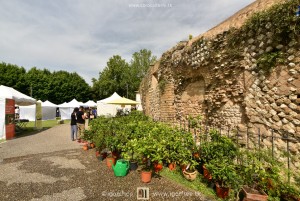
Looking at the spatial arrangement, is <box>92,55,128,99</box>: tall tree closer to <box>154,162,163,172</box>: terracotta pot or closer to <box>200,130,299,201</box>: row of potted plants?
<box>154,162,163,172</box>: terracotta pot

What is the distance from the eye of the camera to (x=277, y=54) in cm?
538

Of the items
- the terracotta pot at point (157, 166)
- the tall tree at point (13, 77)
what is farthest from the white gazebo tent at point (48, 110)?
the terracotta pot at point (157, 166)

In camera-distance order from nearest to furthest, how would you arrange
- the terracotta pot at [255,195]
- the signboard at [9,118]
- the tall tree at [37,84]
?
the terracotta pot at [255,195] → the signboard at [9,118] → the tall tree at [37,84]

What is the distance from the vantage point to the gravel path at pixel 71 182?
4227 mm

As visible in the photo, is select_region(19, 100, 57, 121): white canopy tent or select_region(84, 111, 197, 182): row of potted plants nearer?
select_region(84, 111, 197, 182): row of potted plants

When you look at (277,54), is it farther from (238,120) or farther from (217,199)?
(217,199)

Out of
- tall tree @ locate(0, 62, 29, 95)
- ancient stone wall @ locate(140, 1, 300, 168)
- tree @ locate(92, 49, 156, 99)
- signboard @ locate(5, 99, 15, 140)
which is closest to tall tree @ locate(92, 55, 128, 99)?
tree @ locate(92, 49, 156, 99)

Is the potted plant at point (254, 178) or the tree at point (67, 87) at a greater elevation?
the tree at point (67, 87)

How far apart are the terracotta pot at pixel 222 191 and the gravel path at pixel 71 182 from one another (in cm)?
35

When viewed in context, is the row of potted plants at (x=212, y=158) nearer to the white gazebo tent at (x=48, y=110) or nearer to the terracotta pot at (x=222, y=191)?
the terracotta pot at (x=222, y=191)

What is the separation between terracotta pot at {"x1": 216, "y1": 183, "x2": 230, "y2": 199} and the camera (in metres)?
3.95

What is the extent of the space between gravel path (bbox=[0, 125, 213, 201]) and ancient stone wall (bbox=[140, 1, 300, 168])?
9.96 ft

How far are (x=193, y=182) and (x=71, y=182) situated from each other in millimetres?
3092

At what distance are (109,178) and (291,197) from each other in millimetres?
4032
